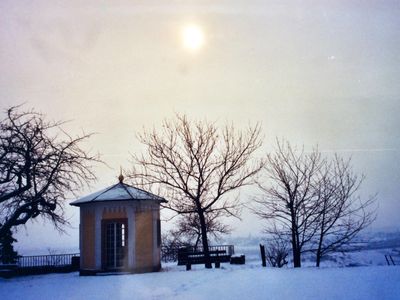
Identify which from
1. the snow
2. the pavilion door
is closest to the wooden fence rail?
the pavilion door

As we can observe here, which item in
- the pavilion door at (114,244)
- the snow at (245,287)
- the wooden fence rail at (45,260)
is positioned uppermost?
the pavilion door at (114,244)

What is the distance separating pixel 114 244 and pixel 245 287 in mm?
10437

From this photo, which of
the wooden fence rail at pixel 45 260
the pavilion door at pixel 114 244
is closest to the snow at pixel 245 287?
the pavilion door at pixel 114 244

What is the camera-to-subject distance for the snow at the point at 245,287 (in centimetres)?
995

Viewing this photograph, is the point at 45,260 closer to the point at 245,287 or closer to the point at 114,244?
the point at 114,244

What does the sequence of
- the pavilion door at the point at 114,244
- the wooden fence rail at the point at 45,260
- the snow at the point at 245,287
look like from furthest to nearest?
the wooden fence rail at the point at 45,260
the pavilion door at the point at 114,244
the snow at the point at 245,287

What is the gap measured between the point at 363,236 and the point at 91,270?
16.1 meters

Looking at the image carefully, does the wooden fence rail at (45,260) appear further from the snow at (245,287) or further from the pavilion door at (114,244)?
the snow at (245,287)

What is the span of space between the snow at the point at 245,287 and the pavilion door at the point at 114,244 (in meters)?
4.10

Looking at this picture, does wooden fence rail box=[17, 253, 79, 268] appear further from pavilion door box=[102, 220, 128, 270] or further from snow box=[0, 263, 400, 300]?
snow box=[0, 263, 400, 300]

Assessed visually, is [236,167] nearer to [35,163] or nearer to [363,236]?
[363,236]

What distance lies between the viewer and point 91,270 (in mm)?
19531

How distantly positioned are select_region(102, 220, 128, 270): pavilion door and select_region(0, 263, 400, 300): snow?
13.5ft

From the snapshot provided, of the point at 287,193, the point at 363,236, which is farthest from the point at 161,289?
the point at 363,236
